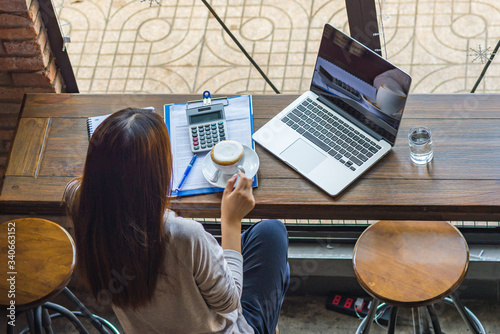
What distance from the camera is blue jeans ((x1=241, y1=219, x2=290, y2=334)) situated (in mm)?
1711

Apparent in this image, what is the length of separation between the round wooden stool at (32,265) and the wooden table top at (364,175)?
0.15m

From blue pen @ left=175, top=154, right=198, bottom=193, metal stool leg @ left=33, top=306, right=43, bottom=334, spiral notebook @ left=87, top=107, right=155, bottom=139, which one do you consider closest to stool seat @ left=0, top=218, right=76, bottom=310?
metal stool leg @ left=33, top=306, right=43, bottom=334

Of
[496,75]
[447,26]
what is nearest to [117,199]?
[447,26]

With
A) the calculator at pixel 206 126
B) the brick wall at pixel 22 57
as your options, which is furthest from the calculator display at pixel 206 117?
the brick wall at pixel 22 57

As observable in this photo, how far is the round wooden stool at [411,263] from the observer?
66.1 inches

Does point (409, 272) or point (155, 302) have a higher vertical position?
point (155, 302)

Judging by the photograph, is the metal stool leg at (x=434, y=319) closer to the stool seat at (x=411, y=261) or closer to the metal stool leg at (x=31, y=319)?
the stool seat at (x=411, y=261)

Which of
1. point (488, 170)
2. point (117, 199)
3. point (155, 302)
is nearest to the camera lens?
point (117, 199)

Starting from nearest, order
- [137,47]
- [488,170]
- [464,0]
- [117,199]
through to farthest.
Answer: [117,199], [488,170], [464,0], [137,47]

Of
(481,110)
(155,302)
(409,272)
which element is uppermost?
(481,110)

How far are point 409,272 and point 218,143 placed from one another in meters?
0.66

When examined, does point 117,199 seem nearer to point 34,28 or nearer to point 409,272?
point 409,272

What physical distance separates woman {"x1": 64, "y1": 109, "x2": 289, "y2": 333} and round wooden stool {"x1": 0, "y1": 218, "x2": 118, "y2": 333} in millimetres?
417

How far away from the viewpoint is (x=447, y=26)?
204cm
